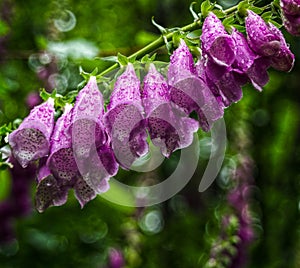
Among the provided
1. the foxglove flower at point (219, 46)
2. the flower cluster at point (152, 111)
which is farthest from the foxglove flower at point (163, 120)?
the foxglove flower at point (219, 46)

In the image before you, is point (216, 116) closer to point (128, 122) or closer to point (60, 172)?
point (128, 122)

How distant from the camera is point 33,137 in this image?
118cm

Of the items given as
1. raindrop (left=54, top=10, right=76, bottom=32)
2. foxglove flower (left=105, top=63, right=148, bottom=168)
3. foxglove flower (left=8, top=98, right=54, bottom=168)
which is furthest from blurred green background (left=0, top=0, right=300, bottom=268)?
foxglove flower (left=105, top=63, right=148, bottom=168)

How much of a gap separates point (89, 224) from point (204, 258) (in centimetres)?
53

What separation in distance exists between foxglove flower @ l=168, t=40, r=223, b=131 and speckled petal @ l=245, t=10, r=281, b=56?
0.12m

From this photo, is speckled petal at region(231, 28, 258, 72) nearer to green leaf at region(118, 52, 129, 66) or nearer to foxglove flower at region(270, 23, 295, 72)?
foxglove flower at region(270, 23, 295, 72)

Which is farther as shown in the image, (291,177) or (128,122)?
(291,177)

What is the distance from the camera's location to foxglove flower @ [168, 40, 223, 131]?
1137 mm

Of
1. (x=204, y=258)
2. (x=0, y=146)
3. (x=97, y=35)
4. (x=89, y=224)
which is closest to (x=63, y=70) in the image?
(x=97, y=35)

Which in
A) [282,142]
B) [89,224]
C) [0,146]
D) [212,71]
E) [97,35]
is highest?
[212,71]

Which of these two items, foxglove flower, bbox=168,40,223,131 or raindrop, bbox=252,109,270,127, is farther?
raindrop, bbox=252,109,270,127

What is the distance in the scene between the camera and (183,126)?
3.81ft

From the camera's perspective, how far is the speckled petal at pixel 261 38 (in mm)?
1133

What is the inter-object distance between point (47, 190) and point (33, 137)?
0.10 m
